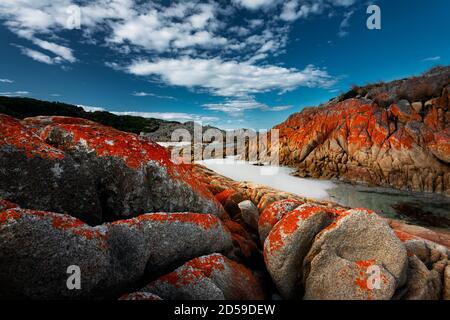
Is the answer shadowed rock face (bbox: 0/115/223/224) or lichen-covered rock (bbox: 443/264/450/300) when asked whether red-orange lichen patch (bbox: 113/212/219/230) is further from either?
lichen-covered rock (bbox: 443/264/450/300)

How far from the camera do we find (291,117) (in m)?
42.6

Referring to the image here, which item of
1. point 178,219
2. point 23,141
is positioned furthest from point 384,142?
point 23,141

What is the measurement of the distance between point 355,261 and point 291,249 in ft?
5.07

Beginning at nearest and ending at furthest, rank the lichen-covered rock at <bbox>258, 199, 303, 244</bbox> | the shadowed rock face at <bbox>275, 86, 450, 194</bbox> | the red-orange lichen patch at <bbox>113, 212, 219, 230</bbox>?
the red-orange lichen patch at <bbox>113, 212, 219, 230</bbox> → the lichen-covered rock at <bbox>258, 199, 303, 244</bbox> → the shadowed rock face at <bbox>275, 86, 450, 194</bbox>

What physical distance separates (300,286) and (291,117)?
127 feet

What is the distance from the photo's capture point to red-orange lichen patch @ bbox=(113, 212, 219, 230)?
6.12 m

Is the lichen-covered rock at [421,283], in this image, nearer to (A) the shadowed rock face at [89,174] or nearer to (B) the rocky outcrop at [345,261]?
(B) the rocky outcrop at [345,261]

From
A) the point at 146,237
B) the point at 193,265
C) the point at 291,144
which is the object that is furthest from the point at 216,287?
the point at 291,144

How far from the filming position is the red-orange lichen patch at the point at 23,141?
5891 mm

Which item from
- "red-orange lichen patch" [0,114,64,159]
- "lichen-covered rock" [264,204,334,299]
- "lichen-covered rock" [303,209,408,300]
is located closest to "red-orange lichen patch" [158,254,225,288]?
"lichen-covered rock" [264,204,334,299]

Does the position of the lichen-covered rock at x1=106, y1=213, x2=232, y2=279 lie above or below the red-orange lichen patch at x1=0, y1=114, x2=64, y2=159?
below

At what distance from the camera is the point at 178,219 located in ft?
22.2

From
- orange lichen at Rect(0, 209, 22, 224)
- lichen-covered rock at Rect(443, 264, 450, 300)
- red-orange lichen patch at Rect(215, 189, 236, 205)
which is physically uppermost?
orange lichen at Rect(0, 209, 22, 224)
